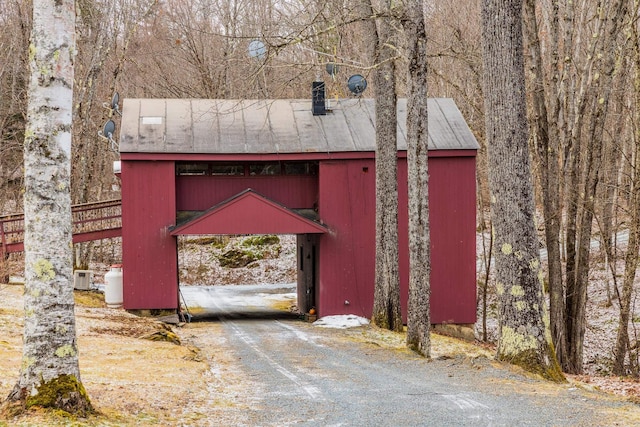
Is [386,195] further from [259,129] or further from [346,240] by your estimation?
[259,129]

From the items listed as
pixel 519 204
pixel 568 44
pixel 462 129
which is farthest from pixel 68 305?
pixel 462 129

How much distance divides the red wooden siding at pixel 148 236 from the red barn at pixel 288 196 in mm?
26

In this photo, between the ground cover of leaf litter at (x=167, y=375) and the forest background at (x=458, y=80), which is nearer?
the ground cover of leaf litter at (x=167, y=375)

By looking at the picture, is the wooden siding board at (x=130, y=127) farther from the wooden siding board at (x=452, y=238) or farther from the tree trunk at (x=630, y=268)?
the tree trunk at (x=630, y=268)

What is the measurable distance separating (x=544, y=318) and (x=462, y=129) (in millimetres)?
11731

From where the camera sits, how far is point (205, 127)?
67.5 ft

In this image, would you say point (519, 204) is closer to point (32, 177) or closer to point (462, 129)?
point (32, 177)

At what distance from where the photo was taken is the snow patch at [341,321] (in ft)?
60.9

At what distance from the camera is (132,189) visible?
19.3 m

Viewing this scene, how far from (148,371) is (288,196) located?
1086 cm

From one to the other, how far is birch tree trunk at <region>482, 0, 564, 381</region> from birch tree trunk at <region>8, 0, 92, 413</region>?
5705mm

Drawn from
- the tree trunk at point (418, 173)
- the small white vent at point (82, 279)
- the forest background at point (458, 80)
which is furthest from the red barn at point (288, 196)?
the tree trunk at point (418, 173)

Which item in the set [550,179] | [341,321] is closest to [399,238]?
[341,321]

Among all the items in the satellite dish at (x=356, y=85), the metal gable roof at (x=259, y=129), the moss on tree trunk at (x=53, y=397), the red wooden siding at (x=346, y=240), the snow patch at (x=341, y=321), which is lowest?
the snow patch at (x=341, y=321)
